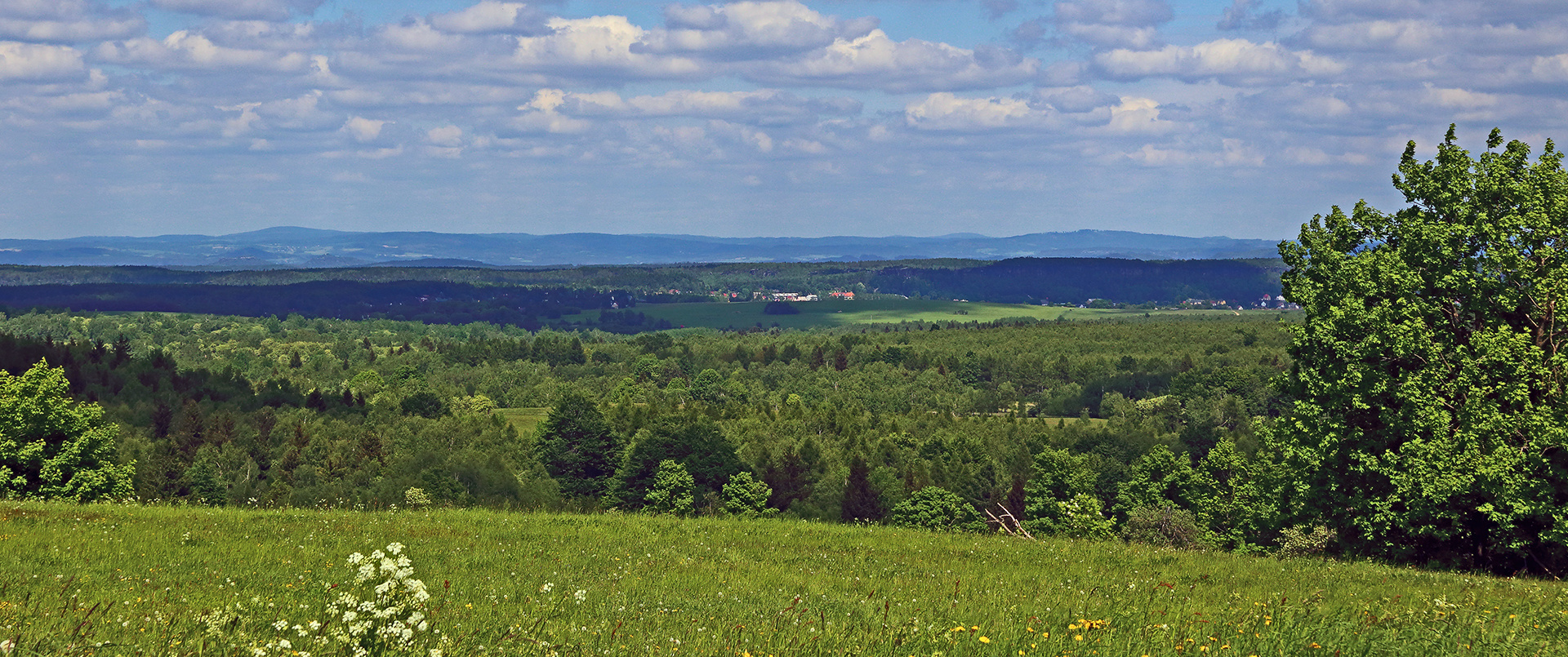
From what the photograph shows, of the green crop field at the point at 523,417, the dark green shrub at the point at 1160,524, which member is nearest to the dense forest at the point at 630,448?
the dark green shrub at the point at 1160,524

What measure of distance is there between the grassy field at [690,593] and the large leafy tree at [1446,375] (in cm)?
576

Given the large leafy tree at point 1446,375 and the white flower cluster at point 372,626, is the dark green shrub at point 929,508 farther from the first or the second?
A: the white flower cluster at point 372,626

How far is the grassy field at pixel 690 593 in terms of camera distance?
10500 millimetres

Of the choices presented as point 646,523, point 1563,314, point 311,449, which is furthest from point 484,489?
point 1563,314

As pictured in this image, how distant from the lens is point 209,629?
892 cm

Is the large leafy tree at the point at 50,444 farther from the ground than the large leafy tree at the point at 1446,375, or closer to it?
closer to it

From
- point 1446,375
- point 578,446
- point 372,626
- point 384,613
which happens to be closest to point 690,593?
point 372,626

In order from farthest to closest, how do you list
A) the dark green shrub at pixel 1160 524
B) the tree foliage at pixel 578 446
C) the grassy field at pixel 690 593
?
the tree foliage at pixel 578 446
the dark green shrub at pixel 1160 524
the grassy field at pixel 690 593

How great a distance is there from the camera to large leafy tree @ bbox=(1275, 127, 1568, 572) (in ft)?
82.4

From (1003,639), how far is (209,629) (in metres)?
6.88

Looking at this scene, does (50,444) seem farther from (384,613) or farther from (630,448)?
(630,448)

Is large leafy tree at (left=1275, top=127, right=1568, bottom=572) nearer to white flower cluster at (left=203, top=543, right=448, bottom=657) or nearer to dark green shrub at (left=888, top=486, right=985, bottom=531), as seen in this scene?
white flower cluster at (left=203, top=543, right=448, bottom=657)

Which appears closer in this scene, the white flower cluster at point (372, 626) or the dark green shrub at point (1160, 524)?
the white flower cluster at point (372, 626)

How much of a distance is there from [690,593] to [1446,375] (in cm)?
2016
